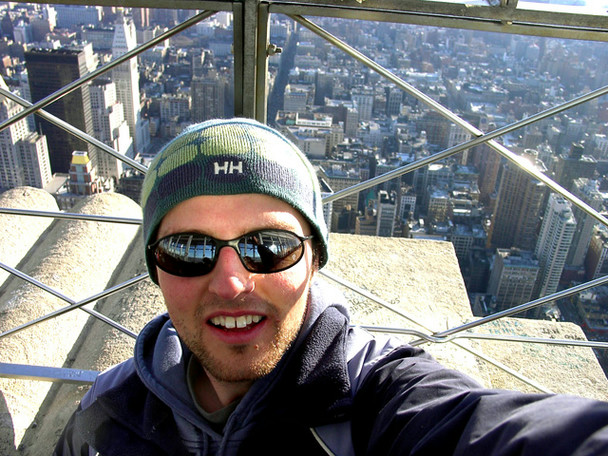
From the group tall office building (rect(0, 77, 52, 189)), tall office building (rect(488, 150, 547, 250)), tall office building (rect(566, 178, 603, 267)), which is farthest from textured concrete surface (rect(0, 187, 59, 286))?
tall office building (rect(488, 150, 547, 250))

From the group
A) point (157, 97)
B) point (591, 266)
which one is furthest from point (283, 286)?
point (157, 97)

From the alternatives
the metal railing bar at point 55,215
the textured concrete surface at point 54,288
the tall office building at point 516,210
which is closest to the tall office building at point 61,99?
the textured concrete surface at point 54,288

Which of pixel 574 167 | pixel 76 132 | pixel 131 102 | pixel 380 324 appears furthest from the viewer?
pixel 131 102

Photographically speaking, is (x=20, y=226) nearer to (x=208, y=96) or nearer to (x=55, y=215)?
(x=55, y=215)

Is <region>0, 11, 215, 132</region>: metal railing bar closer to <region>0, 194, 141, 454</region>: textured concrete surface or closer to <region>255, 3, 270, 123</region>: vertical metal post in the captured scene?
<region>255, 3, 270, 123</region>: vertical metal post

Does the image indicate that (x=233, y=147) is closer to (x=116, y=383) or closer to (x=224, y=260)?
(x=224, y=260)

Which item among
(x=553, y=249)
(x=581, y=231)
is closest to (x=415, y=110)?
(x=581, y=231)
